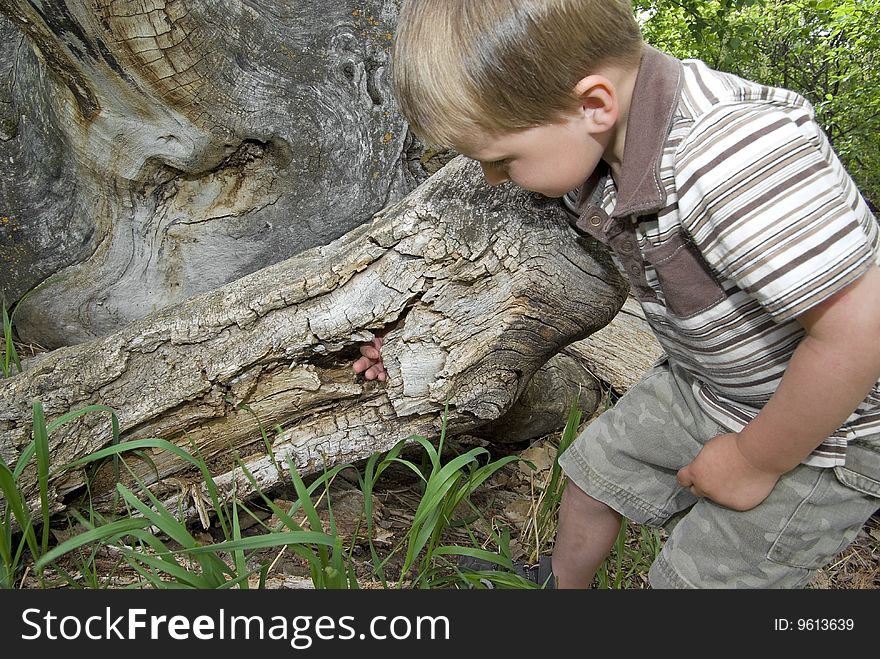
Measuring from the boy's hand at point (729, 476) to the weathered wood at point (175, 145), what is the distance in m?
1.42

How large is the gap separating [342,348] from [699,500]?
102cm

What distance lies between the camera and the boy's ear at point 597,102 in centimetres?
126

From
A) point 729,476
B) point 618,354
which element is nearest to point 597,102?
point 729,476

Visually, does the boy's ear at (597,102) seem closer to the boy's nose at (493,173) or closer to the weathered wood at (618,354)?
the boy's nose at (493,173)

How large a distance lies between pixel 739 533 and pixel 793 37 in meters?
5.17

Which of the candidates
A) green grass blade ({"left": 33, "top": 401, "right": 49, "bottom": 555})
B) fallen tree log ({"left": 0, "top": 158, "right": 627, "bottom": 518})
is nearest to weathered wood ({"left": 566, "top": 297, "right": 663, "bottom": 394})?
fallen tree log ({"left": 0, "top": 158, "right": 627, "bottom": 518})

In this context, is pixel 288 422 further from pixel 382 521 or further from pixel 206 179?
pixel 206 179

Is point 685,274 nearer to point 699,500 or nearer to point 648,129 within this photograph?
point 648,129

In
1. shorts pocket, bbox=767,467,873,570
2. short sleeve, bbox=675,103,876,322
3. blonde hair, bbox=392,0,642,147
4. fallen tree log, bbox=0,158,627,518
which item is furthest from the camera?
fallen tree log, bbox=0,158,627,518

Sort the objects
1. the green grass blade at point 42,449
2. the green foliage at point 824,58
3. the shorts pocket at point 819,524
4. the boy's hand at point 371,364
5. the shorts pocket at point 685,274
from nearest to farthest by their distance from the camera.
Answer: the shorts pocket at point 685,274 < the shorts pocket at point 819,524 < the green grass blade at point 42,449 < the boy's hand at point 371,364 < the green foliage at point 824,58

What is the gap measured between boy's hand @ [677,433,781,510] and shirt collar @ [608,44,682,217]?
54cm

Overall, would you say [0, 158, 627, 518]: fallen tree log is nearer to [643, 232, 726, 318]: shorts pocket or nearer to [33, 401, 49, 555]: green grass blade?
[33, 401, 49, 555]: green grass blade

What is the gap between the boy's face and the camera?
52.4 inches

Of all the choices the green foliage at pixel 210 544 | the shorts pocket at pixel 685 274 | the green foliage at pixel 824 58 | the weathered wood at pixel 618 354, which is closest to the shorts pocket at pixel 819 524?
the shorts pocket at pixel 685 274
